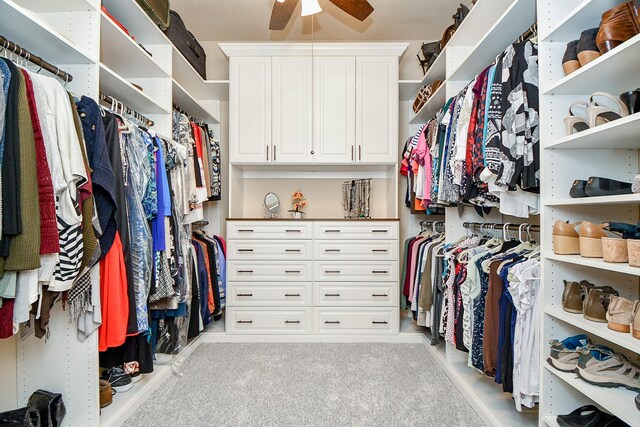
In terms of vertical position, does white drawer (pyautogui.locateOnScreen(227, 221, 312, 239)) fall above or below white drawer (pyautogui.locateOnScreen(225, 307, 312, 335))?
above

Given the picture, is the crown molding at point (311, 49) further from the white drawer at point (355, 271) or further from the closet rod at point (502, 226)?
the white drawer at point (355, 271)

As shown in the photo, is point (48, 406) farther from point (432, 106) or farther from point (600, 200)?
point (432, 106)

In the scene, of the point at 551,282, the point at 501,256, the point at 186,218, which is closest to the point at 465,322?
the point at 501,256

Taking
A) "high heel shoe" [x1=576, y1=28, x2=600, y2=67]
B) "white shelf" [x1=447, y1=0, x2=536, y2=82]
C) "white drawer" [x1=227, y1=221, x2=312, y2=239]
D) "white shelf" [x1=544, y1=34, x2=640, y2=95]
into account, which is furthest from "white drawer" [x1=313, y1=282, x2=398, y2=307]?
"high heel shoe" [x1=576, y1=28, x2=600, y2=67]

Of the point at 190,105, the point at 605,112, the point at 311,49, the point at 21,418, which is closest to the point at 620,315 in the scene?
the point at 605,112

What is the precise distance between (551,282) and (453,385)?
1.09 m

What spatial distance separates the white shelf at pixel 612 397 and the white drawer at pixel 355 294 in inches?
64.0

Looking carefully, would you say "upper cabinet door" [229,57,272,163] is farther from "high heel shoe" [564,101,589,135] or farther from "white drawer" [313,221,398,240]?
"high heel shoe" [564,101,589,135]

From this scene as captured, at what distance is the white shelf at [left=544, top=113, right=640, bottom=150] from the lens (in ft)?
3.10

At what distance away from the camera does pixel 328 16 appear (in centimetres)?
289

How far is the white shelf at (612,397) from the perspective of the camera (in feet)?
3.09

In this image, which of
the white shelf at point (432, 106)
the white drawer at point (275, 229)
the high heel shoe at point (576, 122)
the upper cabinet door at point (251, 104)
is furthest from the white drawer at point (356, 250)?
the high heel shoe at point (576, 122)

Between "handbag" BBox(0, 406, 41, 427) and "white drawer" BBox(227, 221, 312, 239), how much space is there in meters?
1.66

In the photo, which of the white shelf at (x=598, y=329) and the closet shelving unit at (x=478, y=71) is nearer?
the white shelf at (x=598, y=329)
